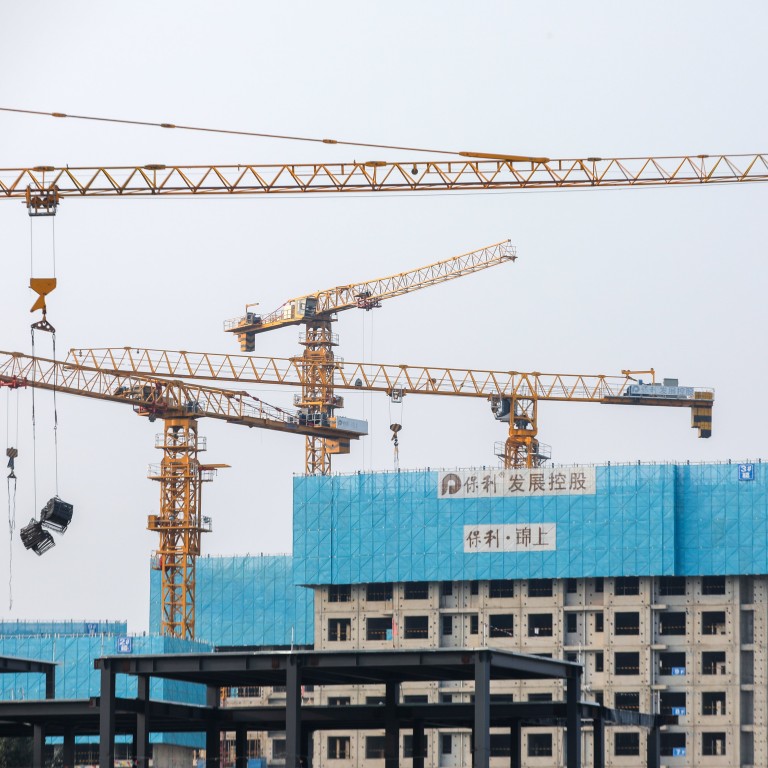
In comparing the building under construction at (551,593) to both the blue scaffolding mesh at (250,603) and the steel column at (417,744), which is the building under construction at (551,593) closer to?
the blue scaffolding mesh at (250,603)

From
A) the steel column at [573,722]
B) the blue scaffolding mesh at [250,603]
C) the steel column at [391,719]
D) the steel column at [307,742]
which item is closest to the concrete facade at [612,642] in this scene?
the blue scaffolding mesh at [250,603]

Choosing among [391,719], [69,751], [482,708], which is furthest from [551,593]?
[482,708]

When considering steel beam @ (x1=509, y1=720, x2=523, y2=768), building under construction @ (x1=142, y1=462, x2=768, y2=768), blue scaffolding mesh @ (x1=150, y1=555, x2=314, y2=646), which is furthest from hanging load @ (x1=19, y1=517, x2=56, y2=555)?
blue scaffolding mesh @ (x1=150, y1=555, x2=314, y2=646)

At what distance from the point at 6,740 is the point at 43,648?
17.4m

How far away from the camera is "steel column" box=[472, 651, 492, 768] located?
76125 millimetres

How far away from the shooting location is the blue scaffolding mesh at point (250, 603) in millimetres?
171375

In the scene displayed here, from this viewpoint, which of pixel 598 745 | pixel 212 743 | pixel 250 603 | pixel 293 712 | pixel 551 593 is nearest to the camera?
pixel 293 712

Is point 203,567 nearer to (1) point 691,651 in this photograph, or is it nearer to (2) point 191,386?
(2) point 191,386

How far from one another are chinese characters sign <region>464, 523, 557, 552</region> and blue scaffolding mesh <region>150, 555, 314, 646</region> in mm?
26474

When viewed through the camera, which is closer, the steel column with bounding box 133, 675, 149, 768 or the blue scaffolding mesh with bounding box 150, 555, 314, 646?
the steel column with bounding box 133, 675, 149, 768

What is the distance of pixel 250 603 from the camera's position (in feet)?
570

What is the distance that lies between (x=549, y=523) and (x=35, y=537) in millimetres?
60662

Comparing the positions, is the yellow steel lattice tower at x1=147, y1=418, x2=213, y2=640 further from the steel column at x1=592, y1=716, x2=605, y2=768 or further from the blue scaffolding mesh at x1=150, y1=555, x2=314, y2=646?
the steel column at x1=592, y1=716, x2=605, y2=768

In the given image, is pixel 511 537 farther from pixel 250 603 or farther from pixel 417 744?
pixel 417 744
